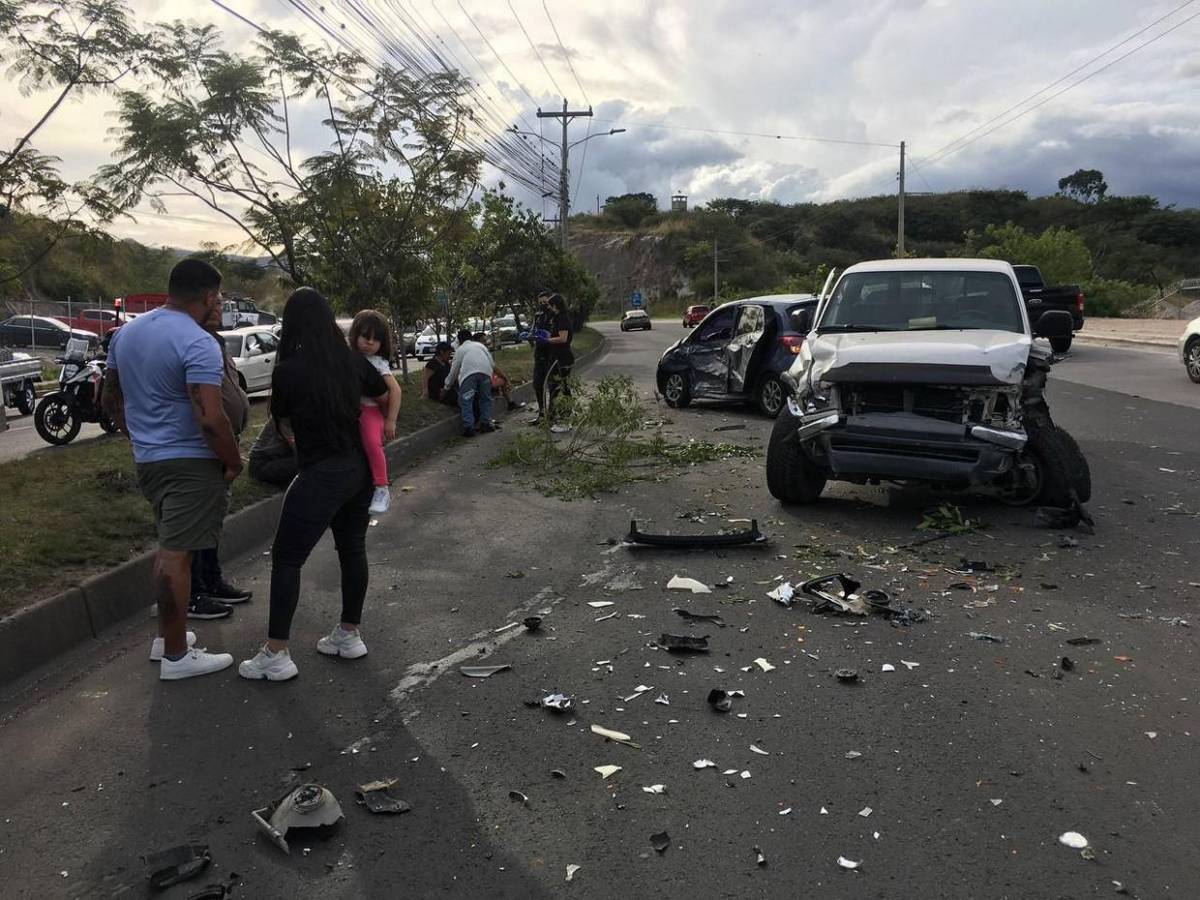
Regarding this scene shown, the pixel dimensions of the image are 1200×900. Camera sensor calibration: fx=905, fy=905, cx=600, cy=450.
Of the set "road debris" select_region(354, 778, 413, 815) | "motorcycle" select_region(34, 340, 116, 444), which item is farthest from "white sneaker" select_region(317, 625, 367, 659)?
"motorcycle" select_region(34, 340, 116, 444)

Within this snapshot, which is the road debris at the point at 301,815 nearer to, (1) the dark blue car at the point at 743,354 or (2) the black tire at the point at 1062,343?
(2) the black tire at the point at 1062,343

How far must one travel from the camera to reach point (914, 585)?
5.38 m

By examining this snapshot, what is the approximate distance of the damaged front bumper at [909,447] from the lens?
246 inches

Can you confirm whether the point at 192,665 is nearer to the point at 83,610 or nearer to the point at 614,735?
the point at 83,610

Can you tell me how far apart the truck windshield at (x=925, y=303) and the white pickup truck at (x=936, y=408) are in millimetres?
16

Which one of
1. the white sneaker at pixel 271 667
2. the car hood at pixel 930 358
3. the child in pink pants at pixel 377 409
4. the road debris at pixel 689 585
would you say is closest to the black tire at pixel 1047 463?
the car hood at pixel 930 358

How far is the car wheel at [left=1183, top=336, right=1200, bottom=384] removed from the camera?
1565 centimetres

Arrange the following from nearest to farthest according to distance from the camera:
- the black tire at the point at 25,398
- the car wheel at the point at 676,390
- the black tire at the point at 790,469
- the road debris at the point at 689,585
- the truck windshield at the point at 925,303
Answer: the road debris at the point at 689,585 < the black tire at the point at 790,469 < the truck windshield at the point at 925,303 < the car wheel at the point at 676,390 < the black tire at the point at 25,398

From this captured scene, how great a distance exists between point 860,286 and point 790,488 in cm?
219

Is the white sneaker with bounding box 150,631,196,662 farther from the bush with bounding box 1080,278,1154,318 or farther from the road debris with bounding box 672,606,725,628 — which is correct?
the bush with bounding box 1080,278,1154,318

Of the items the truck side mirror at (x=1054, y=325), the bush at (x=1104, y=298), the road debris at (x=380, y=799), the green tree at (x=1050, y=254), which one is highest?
the green tree at (x=1050, y=254)

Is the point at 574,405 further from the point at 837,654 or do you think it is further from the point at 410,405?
the point at 837,654

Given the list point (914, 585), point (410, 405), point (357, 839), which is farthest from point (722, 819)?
point (410, 405)

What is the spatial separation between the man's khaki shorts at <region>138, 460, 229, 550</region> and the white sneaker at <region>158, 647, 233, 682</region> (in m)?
0.55
